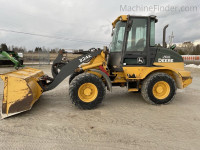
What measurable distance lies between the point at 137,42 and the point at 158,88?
1441 mm

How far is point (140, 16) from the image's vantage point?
13.9 ft

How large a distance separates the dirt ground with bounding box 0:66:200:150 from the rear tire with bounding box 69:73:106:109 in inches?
8.2

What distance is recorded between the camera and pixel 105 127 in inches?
117

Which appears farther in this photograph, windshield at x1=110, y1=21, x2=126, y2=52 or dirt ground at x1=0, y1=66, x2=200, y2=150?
windshield at x1=110, y1=21, x2=126, y2=52

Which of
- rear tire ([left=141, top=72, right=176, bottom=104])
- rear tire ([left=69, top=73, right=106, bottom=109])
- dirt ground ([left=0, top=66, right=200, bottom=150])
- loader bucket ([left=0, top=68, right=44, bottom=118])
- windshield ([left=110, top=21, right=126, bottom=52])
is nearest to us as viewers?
dirt ground ([left=0, top=66, right=200, bottom=150])

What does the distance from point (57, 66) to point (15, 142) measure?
282 centimetres

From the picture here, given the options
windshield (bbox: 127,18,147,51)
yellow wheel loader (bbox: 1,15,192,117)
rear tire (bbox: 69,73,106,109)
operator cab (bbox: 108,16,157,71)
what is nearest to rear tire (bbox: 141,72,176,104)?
yellow wheel loader (bbox: 1,15,192,117)

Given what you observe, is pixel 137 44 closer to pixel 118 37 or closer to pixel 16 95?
pixel 118 37

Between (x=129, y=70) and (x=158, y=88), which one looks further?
(x=129, y=70)

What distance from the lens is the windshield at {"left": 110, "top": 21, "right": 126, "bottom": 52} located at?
4344mm

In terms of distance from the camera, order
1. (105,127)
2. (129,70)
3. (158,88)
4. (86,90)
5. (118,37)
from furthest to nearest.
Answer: (118,37)
(129,70)
(158,88)
(86,90)
(105,127)

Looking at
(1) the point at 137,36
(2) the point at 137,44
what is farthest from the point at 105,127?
(1) the point at 137,36

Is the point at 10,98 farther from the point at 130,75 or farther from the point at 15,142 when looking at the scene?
the point at 130,75

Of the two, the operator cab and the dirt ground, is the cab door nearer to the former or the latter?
the operator cab
